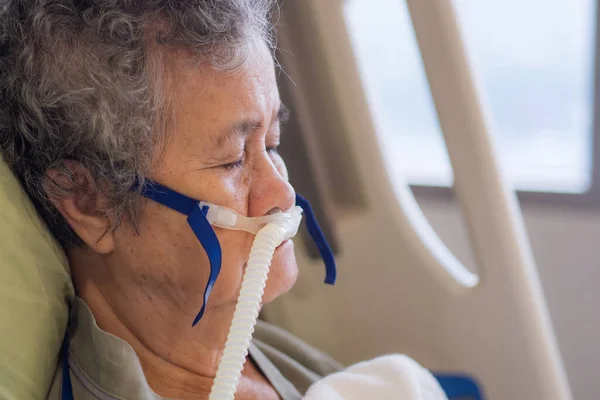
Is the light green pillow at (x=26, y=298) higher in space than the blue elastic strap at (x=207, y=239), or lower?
lower

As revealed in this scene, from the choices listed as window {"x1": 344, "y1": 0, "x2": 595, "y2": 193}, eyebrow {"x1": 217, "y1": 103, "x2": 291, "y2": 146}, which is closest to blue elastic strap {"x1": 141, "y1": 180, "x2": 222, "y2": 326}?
eyebrow {"x1": 217, "y1": 103, "x2": 291, "y2": 146}

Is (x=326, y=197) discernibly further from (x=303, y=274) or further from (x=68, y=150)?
(x=68, y=150)

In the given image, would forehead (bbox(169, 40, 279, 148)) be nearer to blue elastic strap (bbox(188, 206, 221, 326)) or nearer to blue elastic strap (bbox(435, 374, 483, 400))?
blue elastic strap (bbox(188, 206, 221, 326))

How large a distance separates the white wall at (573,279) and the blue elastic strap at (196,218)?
1.78m

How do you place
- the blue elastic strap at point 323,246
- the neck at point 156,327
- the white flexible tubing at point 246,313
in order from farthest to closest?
the blue elastic strap at point 323,246 → the neck at point 156,327 → the white flexible tubing at point 246,313

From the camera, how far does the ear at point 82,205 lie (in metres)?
1.13

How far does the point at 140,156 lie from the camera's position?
1094 mm

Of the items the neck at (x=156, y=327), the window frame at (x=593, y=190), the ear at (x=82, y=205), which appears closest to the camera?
the ear at (x=82, y=205)

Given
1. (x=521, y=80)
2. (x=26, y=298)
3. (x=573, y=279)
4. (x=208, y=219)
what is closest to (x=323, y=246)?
(x=208, y=219)

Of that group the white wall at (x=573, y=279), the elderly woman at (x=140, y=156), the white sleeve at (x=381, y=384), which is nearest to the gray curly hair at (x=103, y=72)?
the elderly woman at (x=140, y=156)

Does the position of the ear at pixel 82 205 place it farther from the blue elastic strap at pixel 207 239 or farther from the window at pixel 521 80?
the window at pixel 521 80

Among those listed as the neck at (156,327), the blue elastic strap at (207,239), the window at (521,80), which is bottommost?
the neck at (156,327)

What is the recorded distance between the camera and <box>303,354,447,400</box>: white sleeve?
1.28 meters

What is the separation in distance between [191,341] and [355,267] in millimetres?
448
